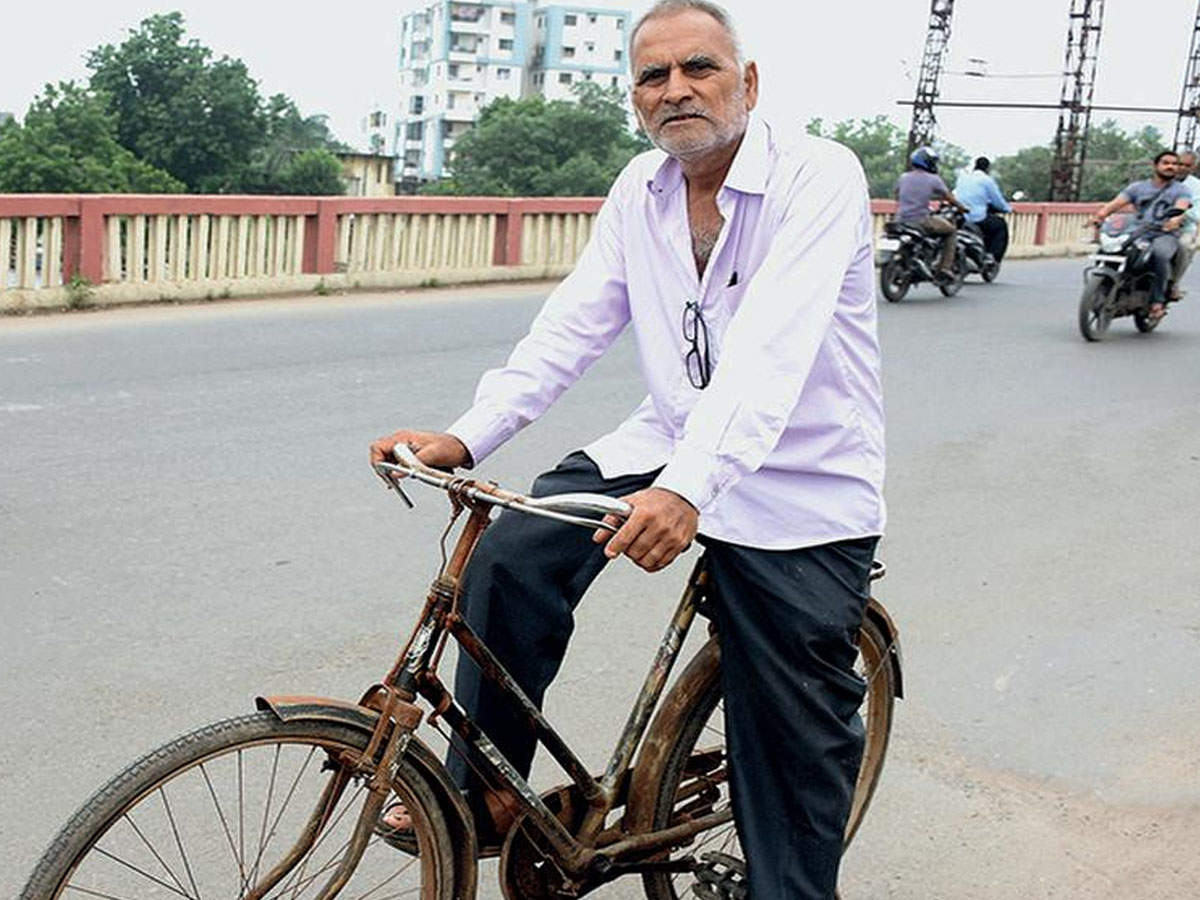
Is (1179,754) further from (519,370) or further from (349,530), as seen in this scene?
(349,530)

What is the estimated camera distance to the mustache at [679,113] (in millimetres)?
2734

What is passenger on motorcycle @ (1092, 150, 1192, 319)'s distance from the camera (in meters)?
12.5

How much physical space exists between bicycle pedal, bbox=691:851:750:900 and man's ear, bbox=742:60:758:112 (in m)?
1.38

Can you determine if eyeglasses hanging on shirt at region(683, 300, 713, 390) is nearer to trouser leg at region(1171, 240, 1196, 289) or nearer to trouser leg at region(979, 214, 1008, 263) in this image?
trouser leg at region(1171, 240, 1196, 289)

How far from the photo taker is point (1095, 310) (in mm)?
12656

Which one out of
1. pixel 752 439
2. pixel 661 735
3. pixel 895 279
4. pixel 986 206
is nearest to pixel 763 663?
pixel 661 735

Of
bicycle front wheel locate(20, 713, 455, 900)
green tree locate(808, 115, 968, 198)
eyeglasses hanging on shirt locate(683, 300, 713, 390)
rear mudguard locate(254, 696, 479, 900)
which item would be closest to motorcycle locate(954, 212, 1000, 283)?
bicycle front wheel locate(20, 713, 455, 900)

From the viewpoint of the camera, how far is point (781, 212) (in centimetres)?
274

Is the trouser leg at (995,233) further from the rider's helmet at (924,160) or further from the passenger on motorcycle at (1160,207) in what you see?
the passenger on motorcycle at (1160,207)

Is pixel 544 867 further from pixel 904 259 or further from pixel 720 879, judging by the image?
pixel 904 259

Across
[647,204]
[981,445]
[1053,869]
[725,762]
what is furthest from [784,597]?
[981,445]

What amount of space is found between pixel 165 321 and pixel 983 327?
6.46 m

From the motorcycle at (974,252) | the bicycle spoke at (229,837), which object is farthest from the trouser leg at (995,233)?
the bicycle spoke at (229,837)

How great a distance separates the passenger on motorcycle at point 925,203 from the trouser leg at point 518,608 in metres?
13.2
